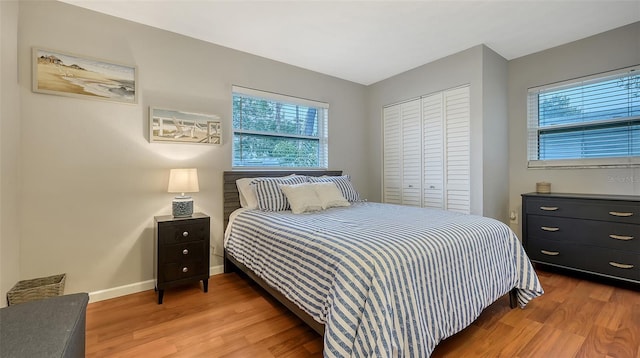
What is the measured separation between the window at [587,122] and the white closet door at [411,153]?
48.9 inches

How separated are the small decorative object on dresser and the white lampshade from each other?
3.38 m

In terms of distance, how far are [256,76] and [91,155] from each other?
178 cm

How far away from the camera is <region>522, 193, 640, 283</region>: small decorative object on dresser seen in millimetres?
2385

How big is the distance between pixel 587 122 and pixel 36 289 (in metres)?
5.02

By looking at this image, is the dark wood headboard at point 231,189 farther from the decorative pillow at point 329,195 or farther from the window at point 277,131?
the decorative pillow at point 329,195

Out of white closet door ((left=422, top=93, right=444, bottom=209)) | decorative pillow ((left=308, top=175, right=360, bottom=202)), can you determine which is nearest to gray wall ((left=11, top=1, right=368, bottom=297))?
decorative pillow ((left=308, top=175, right=360, bottom=202))

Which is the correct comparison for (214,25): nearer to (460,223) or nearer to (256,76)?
(256,76)

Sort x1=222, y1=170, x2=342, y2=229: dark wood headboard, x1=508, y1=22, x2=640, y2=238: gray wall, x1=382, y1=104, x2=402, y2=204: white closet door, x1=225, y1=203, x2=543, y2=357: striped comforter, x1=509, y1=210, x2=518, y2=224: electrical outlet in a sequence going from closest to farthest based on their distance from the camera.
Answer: x1=225, y1=203, x2=543, y2=357: striped comforter, x1=508, y1=22, x2=640, y2=238: gray wall, x1=222, y1=170, x2=342, y2=229: dark wood headboard, x1=509, y1=210, x2=518, y2=224: electrical outlet, x1=382, y1=104, x2=402, y2=204: white closet door

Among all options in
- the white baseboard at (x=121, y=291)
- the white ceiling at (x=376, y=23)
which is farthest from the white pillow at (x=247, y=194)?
the white ceiling at (x=376, y=23)

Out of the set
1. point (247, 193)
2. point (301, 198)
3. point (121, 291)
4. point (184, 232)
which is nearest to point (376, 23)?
point (301, 198)

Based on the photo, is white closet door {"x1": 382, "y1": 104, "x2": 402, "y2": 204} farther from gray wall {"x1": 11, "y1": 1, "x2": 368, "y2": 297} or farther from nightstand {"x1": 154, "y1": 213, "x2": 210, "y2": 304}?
nightstand {"x1": 154, "y1": 213, "x2": 210, "y2": 304}

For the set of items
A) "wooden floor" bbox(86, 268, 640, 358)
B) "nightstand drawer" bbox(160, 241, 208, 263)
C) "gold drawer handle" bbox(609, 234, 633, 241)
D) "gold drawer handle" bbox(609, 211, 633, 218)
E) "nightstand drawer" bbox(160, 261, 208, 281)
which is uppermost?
"gold drawer handle" bbox(609, 211, 633, 218)

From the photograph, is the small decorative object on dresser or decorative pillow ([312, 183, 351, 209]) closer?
the small decorative object on dresser

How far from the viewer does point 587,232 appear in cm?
258
